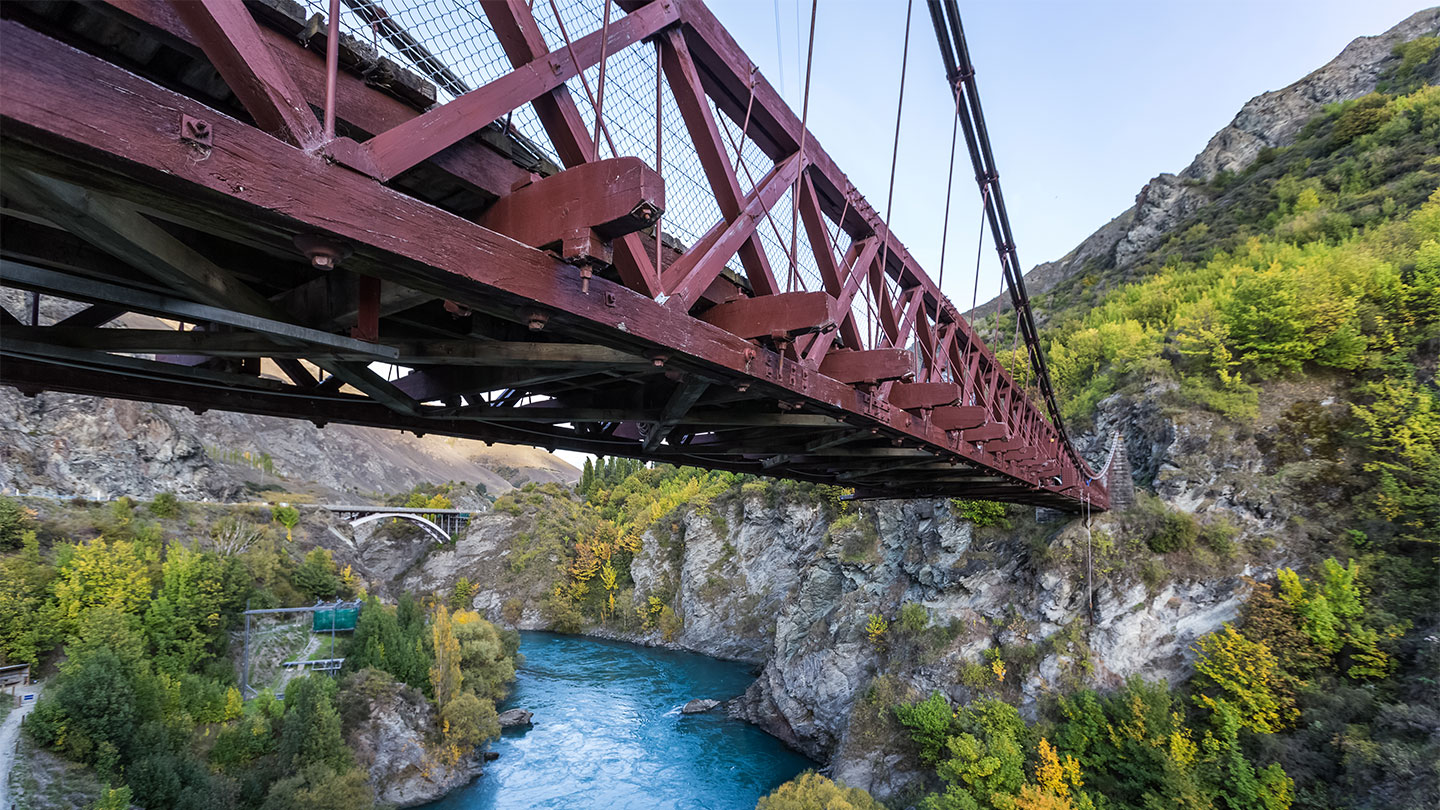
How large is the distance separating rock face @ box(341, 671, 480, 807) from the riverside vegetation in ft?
0.44

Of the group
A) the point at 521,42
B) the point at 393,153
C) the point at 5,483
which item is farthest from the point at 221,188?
the point at 5,483

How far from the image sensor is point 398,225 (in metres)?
2.22

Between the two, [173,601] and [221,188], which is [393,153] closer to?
[221,188]

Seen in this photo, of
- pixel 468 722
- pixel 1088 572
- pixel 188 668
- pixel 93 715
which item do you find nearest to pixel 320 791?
pixel 93 715

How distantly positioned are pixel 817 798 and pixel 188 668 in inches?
835

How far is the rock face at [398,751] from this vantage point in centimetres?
2116

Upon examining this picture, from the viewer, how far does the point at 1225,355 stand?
1853 centimetres

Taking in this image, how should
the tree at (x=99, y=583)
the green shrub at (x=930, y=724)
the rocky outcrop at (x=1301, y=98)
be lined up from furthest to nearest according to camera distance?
1. the rocky outcrop at (x=1301, y=98)
2. the tree at (x=99, y=583)
3. the green shrub at (x=930, y=724)

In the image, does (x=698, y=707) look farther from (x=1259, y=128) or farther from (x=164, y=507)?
(x=1259, y=128)

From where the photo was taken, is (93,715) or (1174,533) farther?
(1174,533)

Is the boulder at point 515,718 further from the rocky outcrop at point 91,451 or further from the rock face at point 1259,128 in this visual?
the rock face at point 1259,128

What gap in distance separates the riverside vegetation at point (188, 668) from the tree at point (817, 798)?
12.5 meters

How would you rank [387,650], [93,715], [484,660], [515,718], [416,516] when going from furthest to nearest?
[416,516] < [484,660] < [515,718] < [387,650] < [93,715]

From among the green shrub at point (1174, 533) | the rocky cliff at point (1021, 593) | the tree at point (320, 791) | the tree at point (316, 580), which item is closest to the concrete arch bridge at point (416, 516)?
the tree at point (316, 580)
